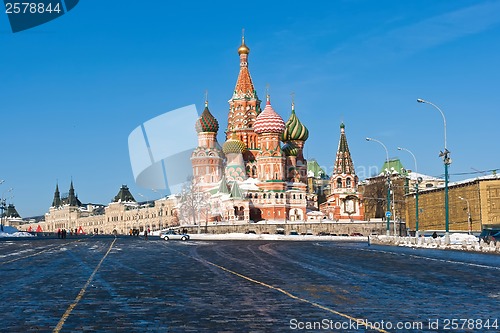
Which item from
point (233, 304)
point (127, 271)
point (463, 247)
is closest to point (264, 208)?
point (463, 247)

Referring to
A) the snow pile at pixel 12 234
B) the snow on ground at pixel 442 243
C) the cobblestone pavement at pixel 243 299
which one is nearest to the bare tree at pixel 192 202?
the snow pile at pixel 12 234

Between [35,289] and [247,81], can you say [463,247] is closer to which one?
[35,289]

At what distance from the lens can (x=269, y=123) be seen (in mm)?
122750

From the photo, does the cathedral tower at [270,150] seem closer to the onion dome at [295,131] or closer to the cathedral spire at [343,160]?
the onion dome at [295,131]

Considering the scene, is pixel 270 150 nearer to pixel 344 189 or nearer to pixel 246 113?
pixel 246 113

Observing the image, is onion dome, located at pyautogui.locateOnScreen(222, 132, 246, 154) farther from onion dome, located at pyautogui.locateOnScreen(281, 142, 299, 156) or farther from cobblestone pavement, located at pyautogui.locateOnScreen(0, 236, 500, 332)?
cobblestone pavement, located at pyautogui.locateOnScreen(0, 236, 500, 332)

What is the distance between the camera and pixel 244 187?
119 metres

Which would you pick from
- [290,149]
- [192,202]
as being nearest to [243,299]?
[192,202]

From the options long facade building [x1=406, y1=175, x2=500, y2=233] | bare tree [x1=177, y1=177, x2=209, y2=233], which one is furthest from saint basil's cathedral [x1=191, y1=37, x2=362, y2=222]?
long facade building [x1=406, y1=175, x2=500, y2=233]

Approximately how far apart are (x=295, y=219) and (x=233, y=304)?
107330mm

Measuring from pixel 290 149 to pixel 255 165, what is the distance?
26.2ft

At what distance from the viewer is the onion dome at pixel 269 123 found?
400ft

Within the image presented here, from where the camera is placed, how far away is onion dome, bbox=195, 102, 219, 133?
132 metres

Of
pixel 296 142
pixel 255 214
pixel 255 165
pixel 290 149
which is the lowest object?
pixel 255 214
